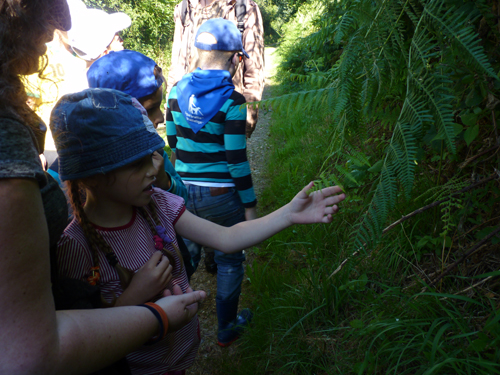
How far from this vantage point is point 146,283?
1.36 metres

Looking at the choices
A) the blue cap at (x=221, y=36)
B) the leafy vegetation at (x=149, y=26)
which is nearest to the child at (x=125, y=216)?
the blue cap at (x=221, y=36)

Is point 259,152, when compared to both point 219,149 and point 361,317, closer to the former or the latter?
point 219,149

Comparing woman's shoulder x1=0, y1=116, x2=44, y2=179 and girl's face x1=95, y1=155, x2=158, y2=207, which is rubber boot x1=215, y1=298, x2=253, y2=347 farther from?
woman's shoulder x1=0, y1=116, x2=44, y2=179

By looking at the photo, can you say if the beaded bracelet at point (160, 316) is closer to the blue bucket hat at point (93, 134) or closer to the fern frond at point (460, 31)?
the blue bucket hat at point (93, 134)

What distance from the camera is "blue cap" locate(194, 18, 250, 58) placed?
273 cm

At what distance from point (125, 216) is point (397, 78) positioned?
1397mm

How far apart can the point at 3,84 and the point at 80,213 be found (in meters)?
0.62

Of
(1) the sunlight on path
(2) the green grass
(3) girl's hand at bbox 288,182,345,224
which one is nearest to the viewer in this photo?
(2) the green grass

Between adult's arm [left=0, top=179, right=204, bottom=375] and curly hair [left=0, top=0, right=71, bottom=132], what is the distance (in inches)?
9.1

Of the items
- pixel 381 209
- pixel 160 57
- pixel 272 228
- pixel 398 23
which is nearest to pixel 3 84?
pixel 272 228

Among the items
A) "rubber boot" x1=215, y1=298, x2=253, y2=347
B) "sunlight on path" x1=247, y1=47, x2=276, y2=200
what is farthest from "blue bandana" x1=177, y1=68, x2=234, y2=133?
"sunlight on path" x1=247, y1=47, x2=276, y2=200

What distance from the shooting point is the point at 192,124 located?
Answer: 264 centimetres

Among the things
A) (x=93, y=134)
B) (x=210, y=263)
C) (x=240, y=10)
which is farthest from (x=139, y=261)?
(x=240, y=10)

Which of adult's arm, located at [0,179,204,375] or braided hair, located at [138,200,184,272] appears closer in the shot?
adult's arm, located at [0,179,204,375]
